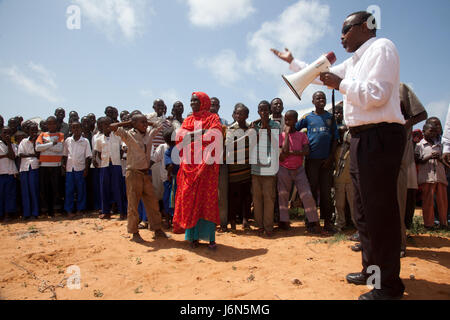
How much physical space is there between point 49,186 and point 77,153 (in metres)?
1.09

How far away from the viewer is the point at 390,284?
2.38 meters

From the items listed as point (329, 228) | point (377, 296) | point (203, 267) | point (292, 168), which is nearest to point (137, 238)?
point (203, 267)

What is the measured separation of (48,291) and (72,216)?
4430mm

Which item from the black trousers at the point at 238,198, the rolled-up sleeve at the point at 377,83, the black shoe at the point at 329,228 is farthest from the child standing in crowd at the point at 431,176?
the rolled-up sleeve at the point at 377,83

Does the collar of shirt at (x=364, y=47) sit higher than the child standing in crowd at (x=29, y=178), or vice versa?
the collar of shirt at (x=364, y=47)

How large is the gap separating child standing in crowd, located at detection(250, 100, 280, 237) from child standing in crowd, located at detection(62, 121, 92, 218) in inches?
171

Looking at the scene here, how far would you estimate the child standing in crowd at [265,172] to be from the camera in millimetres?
5090

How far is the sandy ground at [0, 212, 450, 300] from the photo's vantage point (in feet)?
9.10

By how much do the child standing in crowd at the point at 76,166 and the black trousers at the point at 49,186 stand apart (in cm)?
26

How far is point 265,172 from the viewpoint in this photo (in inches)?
201

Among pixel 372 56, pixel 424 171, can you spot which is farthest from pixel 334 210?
pixel 372 56

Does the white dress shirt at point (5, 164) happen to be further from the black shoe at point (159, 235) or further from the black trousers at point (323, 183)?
the black trousers at point (323, 183)
